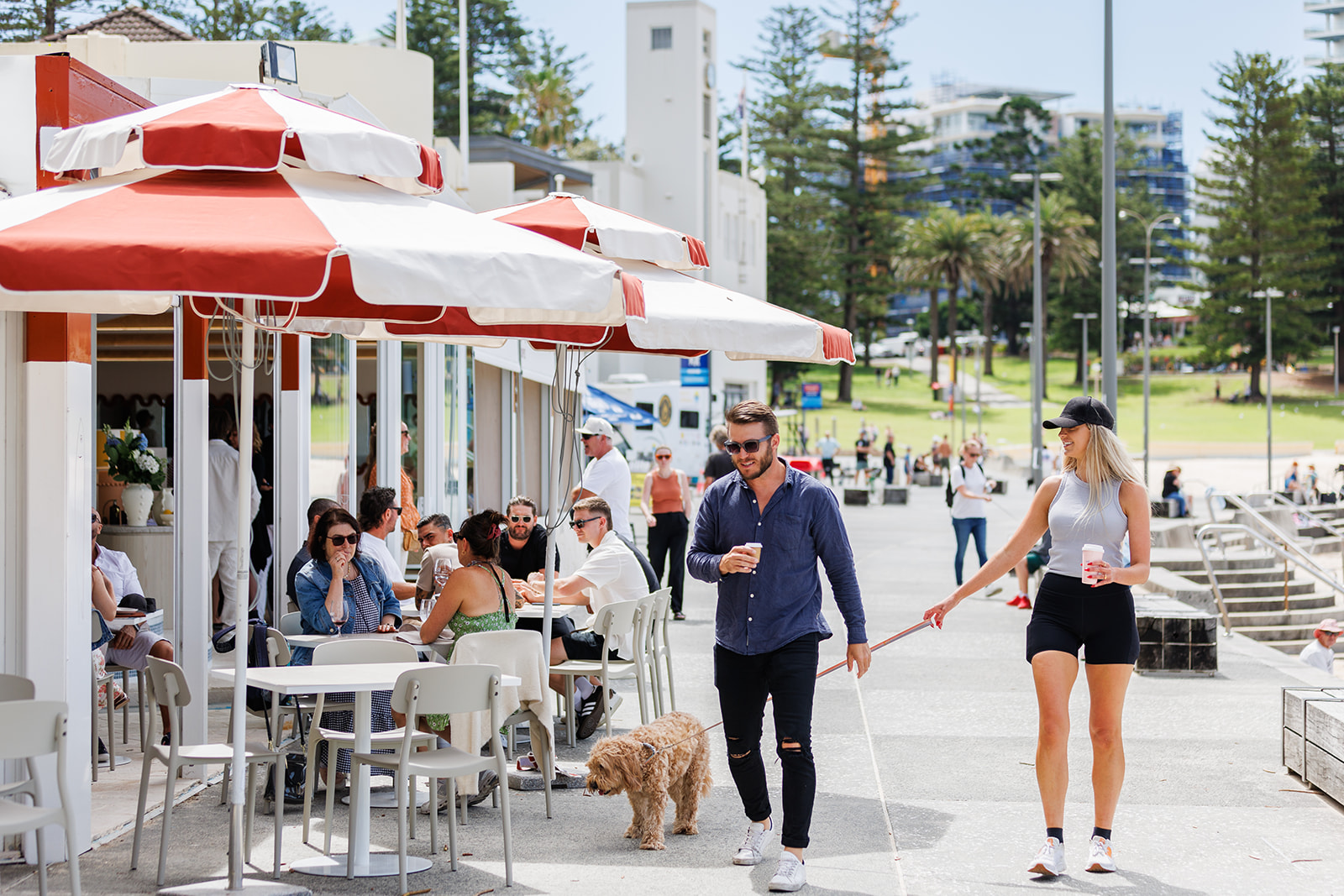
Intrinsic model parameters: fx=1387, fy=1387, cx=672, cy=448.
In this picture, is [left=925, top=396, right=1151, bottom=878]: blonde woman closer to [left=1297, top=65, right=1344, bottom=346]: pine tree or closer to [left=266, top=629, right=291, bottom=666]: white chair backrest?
[left=266, top=629, right=291, bottom=666]: white chair backrest

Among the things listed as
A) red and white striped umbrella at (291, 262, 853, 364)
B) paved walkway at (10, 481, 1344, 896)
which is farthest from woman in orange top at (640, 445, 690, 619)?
red and white striped umbrella at (291, 262, 853, 364)

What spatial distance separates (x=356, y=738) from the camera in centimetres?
530

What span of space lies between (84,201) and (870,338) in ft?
294

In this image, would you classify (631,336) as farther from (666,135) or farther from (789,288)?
(789,288)

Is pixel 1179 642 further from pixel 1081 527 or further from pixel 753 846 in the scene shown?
pixel 753 846

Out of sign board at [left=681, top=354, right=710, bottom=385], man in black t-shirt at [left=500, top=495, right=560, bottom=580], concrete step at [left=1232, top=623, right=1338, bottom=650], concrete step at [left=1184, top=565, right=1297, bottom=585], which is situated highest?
sign board at [left=681, top=354, right=710, bottom=385]

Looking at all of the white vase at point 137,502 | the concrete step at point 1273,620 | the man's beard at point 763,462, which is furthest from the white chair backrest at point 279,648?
the concrete step at point 1273,620

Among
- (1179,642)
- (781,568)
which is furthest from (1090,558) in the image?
(1179,642)

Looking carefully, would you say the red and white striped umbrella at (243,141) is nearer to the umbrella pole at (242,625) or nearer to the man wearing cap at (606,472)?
the umbrella pole at (242,625)

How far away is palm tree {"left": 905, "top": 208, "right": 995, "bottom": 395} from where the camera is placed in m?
88.4

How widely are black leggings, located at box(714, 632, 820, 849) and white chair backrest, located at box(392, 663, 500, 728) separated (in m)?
0.87

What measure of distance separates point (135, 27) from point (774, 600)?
18777 millimetres

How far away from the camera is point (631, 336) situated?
657 cm

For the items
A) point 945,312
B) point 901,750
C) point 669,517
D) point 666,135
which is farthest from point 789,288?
point 901,750
